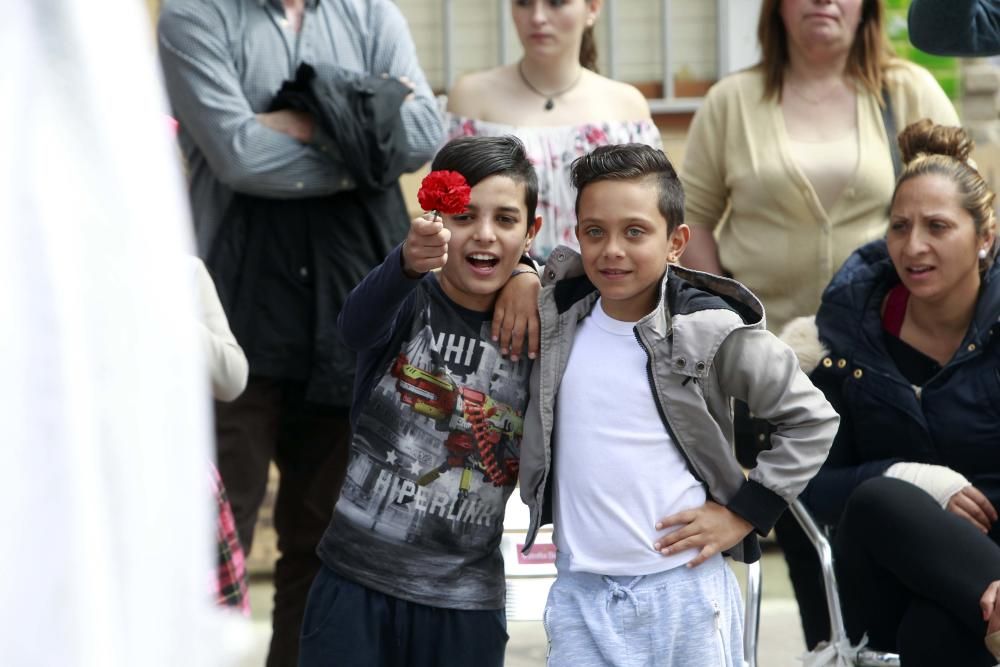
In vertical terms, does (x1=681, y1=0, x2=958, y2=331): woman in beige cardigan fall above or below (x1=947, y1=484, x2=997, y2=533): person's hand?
above

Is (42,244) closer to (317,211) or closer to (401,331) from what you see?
(401,331)

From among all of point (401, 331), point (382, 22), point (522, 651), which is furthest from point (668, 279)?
point (522, 651)

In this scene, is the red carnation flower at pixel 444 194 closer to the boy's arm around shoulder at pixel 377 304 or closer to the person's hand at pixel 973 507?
the boy's arm around shoulder at pixel 377 304

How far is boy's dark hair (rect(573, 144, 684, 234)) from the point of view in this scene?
271 cm

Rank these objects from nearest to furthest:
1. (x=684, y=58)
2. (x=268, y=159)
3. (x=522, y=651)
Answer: (x=268, y=159) → (x=522, y=651) → (x=684, y=58)

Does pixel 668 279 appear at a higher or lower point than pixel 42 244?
lower

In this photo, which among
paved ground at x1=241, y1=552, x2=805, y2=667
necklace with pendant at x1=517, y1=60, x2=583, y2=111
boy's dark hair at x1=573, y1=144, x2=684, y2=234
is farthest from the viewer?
paved ground at x1=241, y1=552, x2=805, y2=667

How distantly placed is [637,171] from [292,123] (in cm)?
119

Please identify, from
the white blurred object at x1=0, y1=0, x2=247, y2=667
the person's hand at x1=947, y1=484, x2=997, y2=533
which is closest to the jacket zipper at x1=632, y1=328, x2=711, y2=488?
the person's hand at x1=947, y1=484, x2=997, y2=533

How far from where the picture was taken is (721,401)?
2662 millimetres

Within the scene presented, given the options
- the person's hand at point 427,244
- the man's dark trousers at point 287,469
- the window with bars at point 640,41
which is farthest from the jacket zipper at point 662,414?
the window with bars at point 640,41

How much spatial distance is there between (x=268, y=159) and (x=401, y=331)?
88cm

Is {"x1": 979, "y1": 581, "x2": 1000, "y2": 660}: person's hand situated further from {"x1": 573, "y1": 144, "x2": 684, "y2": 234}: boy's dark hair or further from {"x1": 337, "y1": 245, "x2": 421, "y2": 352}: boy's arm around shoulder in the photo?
{"x1": 337, "y1": 245, "x2": 421, "y2": 352}: boy's arm around shoulder

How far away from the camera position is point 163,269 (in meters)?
1.01
